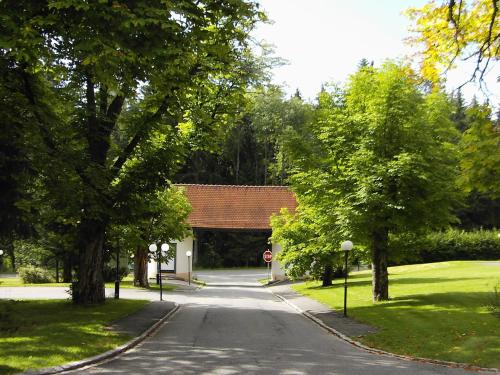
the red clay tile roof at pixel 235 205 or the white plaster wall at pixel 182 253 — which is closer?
the white plaster wall at pixel 182 253

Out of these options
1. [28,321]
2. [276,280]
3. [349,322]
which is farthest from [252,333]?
[276,280]

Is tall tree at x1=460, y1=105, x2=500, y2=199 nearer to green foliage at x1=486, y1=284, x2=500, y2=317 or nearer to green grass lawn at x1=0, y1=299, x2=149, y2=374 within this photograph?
green grass lawn at x1=0, y1=299, x2=149, y2=374

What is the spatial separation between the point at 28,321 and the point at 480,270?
2961 centimetres

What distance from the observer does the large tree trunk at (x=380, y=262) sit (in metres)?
22.0

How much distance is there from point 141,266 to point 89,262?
16.1 metres

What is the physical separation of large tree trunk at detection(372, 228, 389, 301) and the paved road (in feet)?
14.2

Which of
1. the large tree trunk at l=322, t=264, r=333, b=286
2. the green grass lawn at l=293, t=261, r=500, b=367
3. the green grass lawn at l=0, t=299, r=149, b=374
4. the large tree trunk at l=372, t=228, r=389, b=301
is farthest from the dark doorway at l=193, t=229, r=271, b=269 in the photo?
the green grass lawn at l=0, t=299, r=149, b=374

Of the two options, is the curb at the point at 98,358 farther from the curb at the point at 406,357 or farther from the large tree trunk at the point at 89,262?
the curb at the point at 406,357

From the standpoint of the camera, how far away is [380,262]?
22.2 meters

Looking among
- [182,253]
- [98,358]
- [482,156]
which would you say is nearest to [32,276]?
[182,253]

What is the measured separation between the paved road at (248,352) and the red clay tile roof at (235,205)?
28130 millimetres

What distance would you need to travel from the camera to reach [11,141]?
49.5 feet

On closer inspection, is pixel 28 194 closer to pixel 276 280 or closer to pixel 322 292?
pixel 322 292

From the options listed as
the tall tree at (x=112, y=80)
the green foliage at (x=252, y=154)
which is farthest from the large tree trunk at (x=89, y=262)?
the green foliage at (x=252, y=154)
